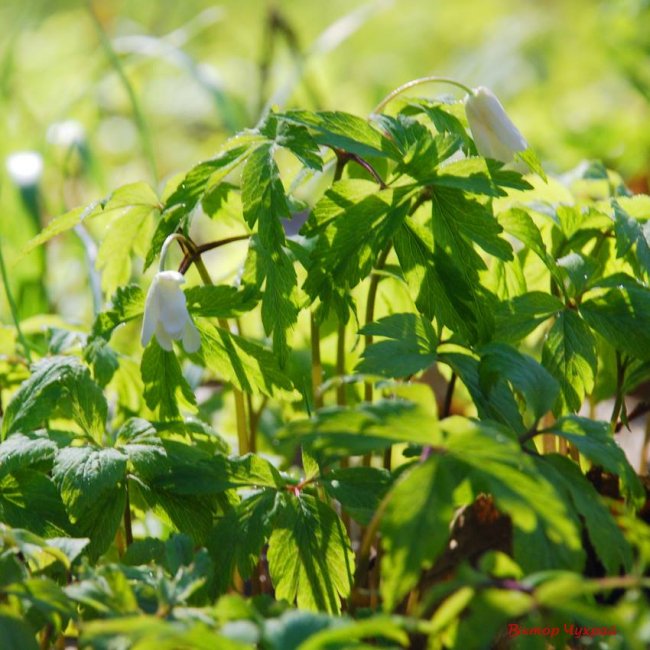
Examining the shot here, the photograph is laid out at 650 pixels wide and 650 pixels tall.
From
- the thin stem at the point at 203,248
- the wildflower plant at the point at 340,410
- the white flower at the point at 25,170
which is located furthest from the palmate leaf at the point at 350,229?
the white flower at the point at 25,170

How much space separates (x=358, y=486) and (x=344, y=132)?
44 centimetres

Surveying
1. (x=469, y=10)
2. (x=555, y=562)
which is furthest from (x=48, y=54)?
(x=555, y=562)

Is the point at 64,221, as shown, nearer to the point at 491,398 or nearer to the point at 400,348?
the point at 400,348

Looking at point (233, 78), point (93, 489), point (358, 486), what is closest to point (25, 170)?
point (93, 489)

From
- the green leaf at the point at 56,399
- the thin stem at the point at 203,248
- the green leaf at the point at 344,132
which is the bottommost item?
the green leaf at the point at 56,399

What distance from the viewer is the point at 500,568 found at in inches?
32.0

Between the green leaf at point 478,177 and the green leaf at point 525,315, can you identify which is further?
the green leaf at point 525,315

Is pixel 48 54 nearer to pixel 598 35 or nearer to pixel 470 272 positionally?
pixel 598 35

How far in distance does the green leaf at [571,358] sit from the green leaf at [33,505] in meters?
0.65

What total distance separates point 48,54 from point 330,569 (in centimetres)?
495

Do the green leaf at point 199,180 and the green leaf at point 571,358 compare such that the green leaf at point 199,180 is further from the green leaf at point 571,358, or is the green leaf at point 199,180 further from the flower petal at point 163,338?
the green leaf at point 571,358

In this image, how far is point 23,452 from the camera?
1.12 m

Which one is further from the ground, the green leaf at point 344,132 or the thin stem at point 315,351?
the green leaf at point 344,132

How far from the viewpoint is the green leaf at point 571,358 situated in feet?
3.87
